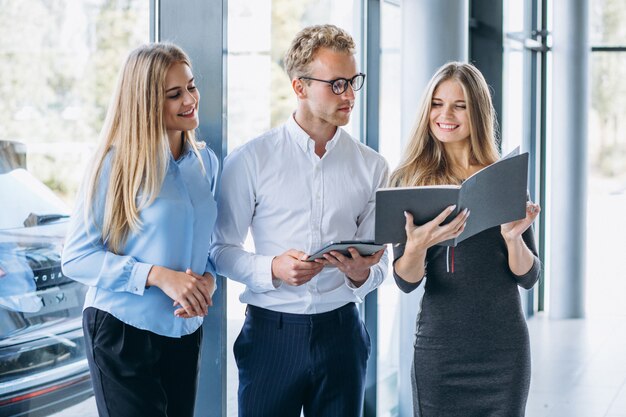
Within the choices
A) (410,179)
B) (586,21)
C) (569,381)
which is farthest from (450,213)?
(586,21)

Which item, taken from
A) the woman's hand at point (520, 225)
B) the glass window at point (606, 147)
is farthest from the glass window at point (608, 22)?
the woman's hand at point (520, 225)

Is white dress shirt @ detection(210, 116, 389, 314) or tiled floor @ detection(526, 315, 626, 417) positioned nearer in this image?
white dress shirt @ detection(210, 116, 389, 314)

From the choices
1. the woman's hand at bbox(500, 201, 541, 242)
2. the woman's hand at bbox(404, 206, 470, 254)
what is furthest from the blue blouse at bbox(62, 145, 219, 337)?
the woman's hand at bbox(500, 201, 541, 242)

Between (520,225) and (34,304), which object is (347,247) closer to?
(520,225)

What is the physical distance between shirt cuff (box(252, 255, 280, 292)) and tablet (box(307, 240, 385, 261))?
192mm

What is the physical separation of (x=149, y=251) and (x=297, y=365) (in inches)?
24.2

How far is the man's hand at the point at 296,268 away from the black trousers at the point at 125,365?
375 millimetres

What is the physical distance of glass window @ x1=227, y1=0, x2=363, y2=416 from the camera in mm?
3354

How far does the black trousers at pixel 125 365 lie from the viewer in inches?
91.5

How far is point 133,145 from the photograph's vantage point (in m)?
2.34

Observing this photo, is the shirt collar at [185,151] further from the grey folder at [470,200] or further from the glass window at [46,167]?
the grey folder at [470,200]

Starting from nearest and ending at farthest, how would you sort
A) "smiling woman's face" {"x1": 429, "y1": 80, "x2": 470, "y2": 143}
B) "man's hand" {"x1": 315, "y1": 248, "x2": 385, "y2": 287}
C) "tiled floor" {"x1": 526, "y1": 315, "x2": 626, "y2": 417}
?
1. "man's hand" {"x1": 315, "y1": 248, "x2": 385, "y2": 287}
2. "smiling woman's face" {"x1": 429, "y1": 80, "x2": 470, "y2": 143}
3. "tiled floor" {"x1": 526, "y1": 315, "x2": 626, "y2": 417}

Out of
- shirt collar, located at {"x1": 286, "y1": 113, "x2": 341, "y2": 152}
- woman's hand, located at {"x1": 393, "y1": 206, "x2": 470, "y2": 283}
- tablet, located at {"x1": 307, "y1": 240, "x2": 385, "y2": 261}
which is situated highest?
shirt collar, located at {"x1": 286, "y1": 113, "x2": 341, "y2": 152}

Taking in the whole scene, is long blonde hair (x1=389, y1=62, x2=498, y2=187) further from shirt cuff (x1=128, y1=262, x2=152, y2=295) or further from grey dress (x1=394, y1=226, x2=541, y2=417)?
shirt cuff (x1=128, y1=262, x2=152, y2=295)
